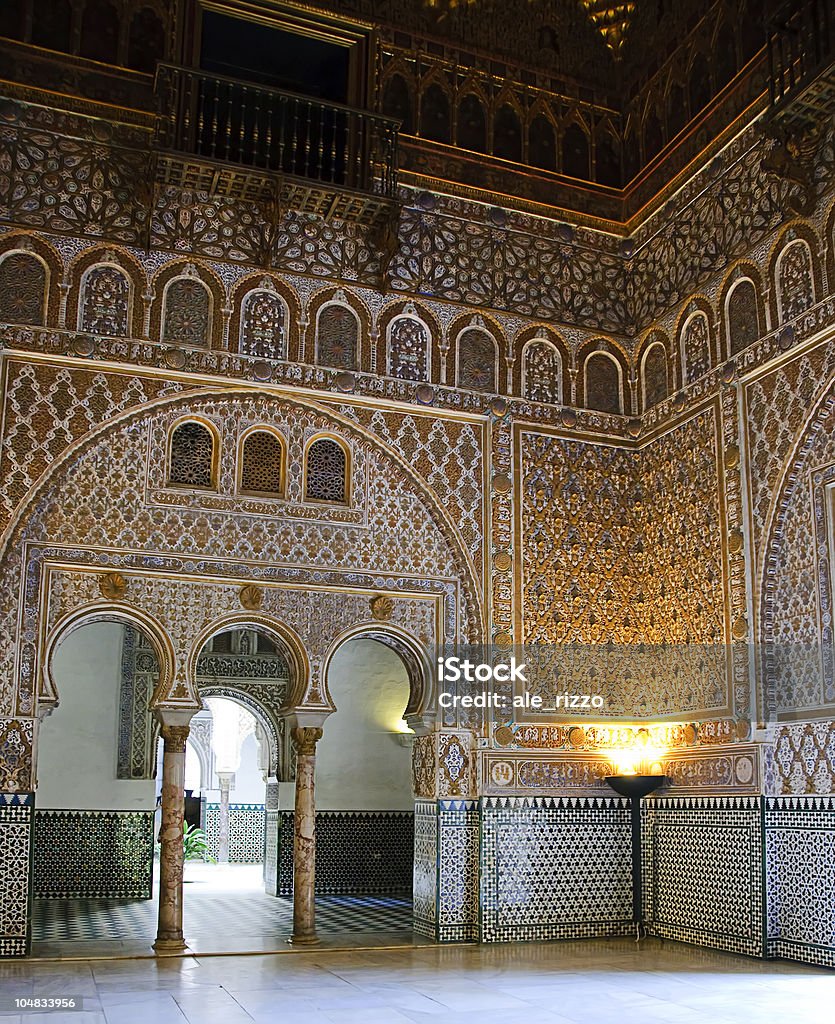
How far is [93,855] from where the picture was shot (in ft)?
34.1

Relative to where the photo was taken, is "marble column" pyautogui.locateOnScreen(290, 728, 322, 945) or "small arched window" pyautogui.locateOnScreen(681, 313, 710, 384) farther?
"small arched window" pyautogui.locateOnScreen(681, 313, 710, 384)

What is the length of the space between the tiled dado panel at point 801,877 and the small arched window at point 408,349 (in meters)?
3.97

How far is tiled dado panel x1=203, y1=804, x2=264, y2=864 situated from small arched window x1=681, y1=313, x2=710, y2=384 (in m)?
10.3

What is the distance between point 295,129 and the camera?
8.16 m

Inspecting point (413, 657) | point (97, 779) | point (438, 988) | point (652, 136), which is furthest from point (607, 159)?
point (97, 779)

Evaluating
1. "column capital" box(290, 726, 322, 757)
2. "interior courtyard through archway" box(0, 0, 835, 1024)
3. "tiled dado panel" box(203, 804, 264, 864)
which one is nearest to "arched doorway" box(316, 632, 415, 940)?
"interior courtyard through archway" box(0, 0, 835, 1024)

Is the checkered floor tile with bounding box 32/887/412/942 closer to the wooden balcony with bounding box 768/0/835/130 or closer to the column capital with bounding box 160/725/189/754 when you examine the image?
the column capital with bounding box 160/725/189/754

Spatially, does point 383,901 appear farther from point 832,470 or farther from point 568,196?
point 568,196

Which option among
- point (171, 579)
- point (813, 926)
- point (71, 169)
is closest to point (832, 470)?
point (813, 926)

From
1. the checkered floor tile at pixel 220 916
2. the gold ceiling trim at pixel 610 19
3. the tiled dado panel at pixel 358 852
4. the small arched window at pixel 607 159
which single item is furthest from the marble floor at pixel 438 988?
the gold ceiling trim at pixel 610 19

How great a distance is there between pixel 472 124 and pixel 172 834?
6018 millimetres

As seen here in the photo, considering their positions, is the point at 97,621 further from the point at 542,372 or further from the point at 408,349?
the point at 542,372

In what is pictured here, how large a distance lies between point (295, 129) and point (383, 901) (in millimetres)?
6920

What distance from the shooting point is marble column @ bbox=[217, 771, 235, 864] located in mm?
15562
